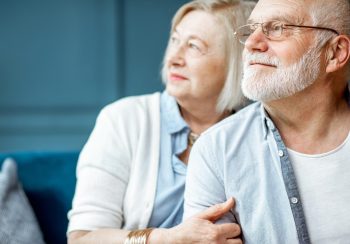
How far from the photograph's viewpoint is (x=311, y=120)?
1.68 metres

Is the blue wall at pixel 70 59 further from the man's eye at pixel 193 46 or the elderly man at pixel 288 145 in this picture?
the elderly man at pixel 288 145

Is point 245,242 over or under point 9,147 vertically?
over

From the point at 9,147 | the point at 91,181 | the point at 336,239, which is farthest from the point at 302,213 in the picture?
the point at 9,147

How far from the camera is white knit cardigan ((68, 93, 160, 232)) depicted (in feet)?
6.11

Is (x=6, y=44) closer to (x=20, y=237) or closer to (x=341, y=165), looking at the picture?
(x=20, y=237)

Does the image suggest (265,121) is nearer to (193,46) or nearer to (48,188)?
(193,46)

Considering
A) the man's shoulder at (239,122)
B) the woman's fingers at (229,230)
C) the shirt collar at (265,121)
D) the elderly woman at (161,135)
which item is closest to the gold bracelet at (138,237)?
the elderly woman at (161,135)

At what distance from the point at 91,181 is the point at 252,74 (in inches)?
25.9

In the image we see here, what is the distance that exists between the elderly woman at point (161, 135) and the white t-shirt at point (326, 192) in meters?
0.44

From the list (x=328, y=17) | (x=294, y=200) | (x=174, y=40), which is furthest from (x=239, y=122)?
(x=174, y=40)

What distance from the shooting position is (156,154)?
1.96 metres

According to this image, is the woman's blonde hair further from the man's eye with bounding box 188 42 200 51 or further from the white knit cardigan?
the white knit cardigan

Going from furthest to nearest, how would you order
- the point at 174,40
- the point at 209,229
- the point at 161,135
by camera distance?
the point at 174,40
the point at 161,135
the point at 209,229

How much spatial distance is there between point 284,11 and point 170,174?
2.26 feet
